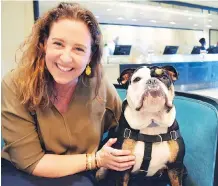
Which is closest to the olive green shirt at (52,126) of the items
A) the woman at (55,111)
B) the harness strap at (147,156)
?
the woman at (55,111)

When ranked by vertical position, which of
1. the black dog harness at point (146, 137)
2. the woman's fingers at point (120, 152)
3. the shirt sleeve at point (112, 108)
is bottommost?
the woman's fingers at point (120, 152)

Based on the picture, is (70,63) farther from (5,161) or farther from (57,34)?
(5,161)

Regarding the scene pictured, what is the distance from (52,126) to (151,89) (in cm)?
41

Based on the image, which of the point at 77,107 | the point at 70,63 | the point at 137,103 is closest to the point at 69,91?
the point at 77,107

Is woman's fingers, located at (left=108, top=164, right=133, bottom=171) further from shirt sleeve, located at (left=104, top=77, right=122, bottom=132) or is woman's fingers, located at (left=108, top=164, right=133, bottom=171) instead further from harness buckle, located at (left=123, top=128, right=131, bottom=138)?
shirt sleeve, located at (left=104, top=77, right=122, bottom=132)

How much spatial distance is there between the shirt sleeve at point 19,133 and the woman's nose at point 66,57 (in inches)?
9.0

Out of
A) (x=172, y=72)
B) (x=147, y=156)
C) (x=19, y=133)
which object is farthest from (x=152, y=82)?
(x=19, y=133)

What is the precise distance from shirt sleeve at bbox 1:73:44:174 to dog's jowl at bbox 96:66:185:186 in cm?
32

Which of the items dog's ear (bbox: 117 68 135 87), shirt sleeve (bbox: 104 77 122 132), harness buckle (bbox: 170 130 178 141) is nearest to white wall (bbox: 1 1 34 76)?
shirt sleeve (bbox: 104 77 122 132)

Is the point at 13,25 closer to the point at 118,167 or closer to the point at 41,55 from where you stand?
the point at 41,55

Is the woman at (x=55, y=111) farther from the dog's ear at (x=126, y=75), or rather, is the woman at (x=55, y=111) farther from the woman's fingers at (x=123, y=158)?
the dog's ear at (x=126, y=75)

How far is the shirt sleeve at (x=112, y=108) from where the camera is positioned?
1.35 m

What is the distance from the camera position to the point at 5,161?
4.16 ft

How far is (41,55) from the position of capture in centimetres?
120
